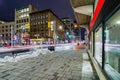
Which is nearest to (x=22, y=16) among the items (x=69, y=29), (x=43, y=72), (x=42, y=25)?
(x=42, y=25)

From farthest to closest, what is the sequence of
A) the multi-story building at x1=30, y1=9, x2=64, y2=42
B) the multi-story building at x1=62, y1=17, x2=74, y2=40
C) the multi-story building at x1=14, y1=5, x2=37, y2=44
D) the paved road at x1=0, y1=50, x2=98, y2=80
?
the multi-story building at x1=62, y1=17, x2=74, y2=40 → the multi-story building at x1=14, y1=5, x2=37, y2=44 → the multi-story building at x1=30, y1=9, x2=64, y2=42 → the paved road at x1=0, y1=50, x2=98, y2=80

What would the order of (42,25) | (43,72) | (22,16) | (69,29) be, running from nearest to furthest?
(43,72)
(42,25)
(22,16)
(69,29)

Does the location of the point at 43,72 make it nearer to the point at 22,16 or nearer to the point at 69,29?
the point at 22,16

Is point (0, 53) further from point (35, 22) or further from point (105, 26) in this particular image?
point (35, 22)

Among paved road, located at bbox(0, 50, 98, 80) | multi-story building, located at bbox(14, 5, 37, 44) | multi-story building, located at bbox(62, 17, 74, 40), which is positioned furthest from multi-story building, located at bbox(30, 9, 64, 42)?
paved road, located at bbox(0, 50, 98, 80)

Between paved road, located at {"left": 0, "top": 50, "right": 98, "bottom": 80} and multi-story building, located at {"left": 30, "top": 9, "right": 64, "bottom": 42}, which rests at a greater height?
multi-story building, located at {"left": 30, "top": 9, "right": 64, "bottom": 42}

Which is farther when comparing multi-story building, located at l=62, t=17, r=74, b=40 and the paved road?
multi-story building, located at l=62, t=17, r=74, b=40

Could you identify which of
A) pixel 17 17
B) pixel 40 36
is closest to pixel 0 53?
pixel 40 36

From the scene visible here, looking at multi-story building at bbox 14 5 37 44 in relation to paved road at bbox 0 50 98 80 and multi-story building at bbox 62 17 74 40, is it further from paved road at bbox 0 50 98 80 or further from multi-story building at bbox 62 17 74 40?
paved road at bbox 0 50 98 80

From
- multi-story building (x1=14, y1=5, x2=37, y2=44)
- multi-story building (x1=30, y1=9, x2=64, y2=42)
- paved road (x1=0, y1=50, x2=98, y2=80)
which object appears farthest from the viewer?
multi-story building (x1=14, y1=5, x2=37, y2=44)

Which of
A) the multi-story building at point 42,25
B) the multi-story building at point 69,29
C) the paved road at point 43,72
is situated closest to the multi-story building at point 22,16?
the multi-story building at point 42,25

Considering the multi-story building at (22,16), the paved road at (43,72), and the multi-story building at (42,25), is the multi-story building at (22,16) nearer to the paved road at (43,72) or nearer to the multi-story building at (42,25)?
the multi-story building at (42,25)

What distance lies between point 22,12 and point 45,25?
2382 cm

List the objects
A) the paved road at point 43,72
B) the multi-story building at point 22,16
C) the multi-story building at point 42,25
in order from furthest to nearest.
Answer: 1. the multi-story building at point 22,16
2. the multi-story building at point 42,25
3. the paved road at point 43,72
